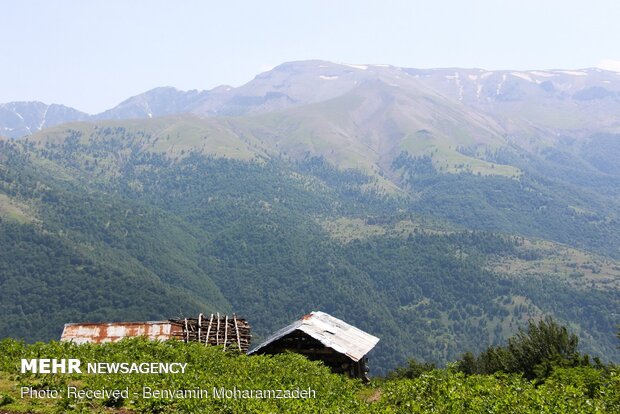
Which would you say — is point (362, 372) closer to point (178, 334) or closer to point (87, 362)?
point (178, 334)

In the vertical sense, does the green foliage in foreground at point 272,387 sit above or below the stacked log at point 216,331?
above

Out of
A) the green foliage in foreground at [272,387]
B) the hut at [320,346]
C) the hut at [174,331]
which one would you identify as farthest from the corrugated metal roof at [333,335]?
the green foliage in foreground at [272,387]

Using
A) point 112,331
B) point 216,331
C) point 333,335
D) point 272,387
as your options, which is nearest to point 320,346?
point 333,335

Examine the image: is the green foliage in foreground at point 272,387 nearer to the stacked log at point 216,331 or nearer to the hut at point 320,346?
the hut at point 320,346

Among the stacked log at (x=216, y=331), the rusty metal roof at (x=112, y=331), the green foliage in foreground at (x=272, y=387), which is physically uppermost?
the green foliage in foreground at (x=272, y=387)

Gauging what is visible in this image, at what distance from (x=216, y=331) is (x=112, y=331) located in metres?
7.41

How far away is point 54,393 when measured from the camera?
750 inches

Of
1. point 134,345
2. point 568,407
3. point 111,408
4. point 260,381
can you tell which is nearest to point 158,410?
point 111,408

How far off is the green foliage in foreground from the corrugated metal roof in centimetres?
821

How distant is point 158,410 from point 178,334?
19.9 metres

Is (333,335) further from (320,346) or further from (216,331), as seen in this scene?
(216,331)

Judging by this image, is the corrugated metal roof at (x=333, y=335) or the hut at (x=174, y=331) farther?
the corrugated metal roof at (x=333, y=335)

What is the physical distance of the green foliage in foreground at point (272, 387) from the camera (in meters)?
17.9

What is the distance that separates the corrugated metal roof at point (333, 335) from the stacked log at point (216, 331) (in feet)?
9.01
